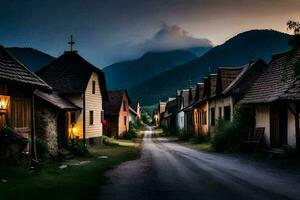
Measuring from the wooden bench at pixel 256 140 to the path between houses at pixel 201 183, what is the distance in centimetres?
655

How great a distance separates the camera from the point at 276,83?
86.2ft

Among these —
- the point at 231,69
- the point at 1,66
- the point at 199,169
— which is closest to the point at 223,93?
the point at 231,69

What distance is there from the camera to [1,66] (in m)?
16.5

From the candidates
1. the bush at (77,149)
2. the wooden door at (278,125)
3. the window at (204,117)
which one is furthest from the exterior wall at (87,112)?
the wooden door at (278,125)

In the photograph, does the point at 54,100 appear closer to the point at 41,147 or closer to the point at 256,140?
the point at 41,147

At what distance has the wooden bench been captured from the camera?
1018 inches

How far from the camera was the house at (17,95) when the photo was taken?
1650 centimetres

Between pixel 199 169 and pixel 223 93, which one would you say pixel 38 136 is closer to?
pixel 199 169

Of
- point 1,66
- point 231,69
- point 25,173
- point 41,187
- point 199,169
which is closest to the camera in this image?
point 41,187

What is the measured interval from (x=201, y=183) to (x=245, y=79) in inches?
952

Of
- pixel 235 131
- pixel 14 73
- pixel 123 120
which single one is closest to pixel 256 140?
pixel 235 131

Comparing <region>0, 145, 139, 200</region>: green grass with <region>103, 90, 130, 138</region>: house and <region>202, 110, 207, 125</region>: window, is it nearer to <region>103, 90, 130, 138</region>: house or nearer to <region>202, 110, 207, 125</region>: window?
<region>202, 110, 207, 125</region>: window

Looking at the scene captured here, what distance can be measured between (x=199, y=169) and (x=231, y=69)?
908 inches

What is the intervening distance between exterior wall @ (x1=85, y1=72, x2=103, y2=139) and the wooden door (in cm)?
1657
